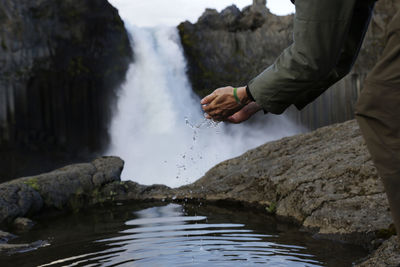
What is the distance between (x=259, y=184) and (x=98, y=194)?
256 centimetres

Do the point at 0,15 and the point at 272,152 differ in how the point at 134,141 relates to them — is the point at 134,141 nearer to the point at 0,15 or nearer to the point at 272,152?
→ the point at 0,15

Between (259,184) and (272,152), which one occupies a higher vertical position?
(272,152)

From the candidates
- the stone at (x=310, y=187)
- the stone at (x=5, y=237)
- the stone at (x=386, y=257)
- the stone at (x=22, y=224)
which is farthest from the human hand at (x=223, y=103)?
A: the stone at (x=22, y=224)

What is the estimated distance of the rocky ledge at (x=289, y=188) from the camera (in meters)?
4.51

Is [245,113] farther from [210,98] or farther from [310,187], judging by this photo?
[310,187]

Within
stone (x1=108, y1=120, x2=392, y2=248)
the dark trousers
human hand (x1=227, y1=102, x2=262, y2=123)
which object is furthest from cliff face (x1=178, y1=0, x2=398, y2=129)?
the dark trousers

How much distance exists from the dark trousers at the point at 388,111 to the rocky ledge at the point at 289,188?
6.39ft

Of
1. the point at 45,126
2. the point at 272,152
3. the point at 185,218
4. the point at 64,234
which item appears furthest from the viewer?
the point at 45,126

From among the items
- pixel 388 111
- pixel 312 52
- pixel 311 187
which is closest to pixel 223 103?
pixel 312 52

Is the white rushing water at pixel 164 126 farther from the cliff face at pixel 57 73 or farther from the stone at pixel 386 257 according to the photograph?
the stone at pixel 386 257

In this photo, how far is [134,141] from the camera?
58.3 feet

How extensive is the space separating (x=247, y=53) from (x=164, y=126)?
511 centimetres

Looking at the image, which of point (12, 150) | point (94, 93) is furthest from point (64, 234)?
point (94, 93)

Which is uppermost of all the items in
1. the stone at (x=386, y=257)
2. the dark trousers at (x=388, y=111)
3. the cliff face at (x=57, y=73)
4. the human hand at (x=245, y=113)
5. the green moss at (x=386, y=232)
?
the cliff face at (x=57, y=73)
